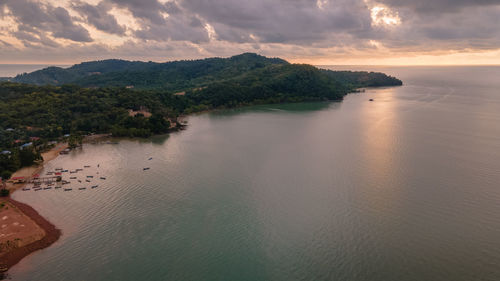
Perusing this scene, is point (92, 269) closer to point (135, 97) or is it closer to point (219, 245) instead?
point (219, 245)

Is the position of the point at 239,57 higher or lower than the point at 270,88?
higher

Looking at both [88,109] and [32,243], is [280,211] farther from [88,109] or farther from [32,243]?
[88,109]

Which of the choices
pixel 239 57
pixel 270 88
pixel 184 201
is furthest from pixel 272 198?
pixel 239 57

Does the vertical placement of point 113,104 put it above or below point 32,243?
above

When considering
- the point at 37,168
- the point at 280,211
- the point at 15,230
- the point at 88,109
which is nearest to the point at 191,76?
the point at 88,109

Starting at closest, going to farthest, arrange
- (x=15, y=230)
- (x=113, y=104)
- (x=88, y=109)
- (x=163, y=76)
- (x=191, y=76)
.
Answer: (x=15, y=230) → (x=88, y=109) → (x=113, y=104) → (x=163, y=76) → (x=191, y=76)

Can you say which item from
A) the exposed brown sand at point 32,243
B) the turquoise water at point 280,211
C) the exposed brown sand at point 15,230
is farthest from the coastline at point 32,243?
the turquoise water at point 280,211
